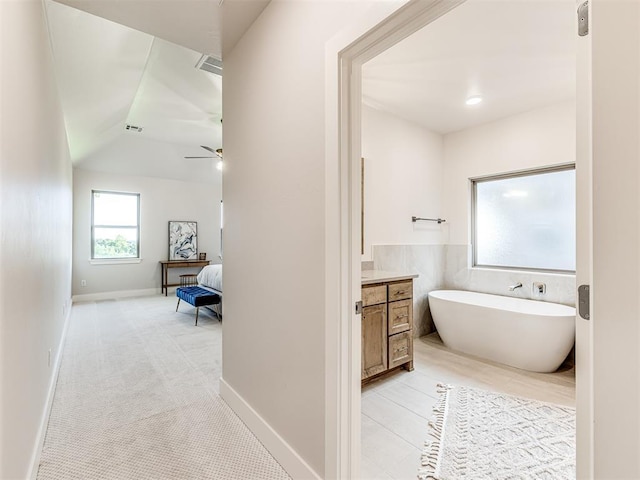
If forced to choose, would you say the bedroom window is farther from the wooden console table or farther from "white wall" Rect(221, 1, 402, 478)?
"white wall" Rect(221, 1, 402, 478)

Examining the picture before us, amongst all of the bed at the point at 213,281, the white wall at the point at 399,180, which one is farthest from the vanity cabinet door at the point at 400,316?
the bed at the point at 213,281

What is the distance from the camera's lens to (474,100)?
126 inches

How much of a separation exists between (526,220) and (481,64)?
1975 mm

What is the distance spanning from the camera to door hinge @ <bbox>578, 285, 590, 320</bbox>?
0.70 metres

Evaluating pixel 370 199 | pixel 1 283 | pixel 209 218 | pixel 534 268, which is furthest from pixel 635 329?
pixel 209 218

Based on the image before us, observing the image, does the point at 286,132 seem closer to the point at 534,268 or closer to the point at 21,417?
the point at 21,417

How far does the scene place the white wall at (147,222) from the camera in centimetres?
602

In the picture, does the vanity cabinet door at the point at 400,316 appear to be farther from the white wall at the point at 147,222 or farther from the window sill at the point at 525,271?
the white wall at the point at 147,222

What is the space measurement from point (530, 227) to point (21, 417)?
4458 millimetres

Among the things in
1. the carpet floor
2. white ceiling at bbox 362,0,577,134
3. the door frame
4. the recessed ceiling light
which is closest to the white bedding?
the carpet floor

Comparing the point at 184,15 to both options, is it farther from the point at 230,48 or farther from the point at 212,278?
the point at 212,278

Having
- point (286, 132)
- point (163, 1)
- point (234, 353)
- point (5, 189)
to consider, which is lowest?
point (234, 353)

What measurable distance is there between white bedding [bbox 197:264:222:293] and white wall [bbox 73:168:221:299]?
204 cm

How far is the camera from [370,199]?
11.0 ft
